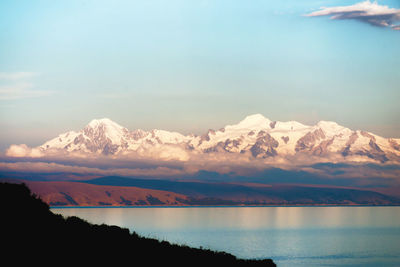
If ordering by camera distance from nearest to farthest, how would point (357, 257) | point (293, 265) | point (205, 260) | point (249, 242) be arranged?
1. point (205, 260)
2. point (293, 265)
3. point (357, 257)
4. point (249, 242)

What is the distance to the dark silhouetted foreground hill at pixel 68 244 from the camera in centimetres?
3884

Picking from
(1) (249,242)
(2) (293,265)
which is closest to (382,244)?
(1) (249,242)

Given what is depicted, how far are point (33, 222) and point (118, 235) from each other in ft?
22.1

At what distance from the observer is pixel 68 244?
4234 centimetres

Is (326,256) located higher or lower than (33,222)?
lower

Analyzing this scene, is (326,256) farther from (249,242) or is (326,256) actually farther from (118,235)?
(118,235)

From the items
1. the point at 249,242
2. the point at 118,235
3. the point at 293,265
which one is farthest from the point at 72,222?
the point at 249,242

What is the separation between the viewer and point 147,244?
4831 centimetres

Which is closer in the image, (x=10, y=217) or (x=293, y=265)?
(x=10, y=217)

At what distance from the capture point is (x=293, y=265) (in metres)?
94.1

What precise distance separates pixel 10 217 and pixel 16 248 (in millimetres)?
7101

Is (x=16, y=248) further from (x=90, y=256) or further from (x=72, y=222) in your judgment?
(x=72, y=222)

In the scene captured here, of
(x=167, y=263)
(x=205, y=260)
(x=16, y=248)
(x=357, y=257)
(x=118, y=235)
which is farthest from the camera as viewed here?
(x=357, y=257)

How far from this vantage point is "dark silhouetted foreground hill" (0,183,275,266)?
127 feet
